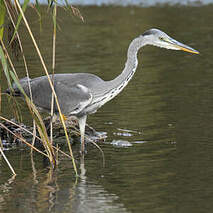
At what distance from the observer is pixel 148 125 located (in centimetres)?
917

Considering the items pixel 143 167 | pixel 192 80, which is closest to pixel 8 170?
pixel 143 167

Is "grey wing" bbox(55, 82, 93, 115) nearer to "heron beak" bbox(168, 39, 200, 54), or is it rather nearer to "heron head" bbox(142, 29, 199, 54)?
"heron head" bbox(142, 29, 199, 54)

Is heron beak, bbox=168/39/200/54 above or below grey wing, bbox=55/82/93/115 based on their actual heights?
above

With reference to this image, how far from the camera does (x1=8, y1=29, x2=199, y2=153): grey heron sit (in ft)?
25.8

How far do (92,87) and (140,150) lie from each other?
3.20ft

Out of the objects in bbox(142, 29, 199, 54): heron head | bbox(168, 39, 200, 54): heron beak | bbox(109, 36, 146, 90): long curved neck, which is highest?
bbox(142, 29, 199, 54): heron head

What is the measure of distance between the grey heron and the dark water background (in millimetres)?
629

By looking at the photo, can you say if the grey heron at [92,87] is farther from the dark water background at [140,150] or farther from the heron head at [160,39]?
the dark water background at [140,150]

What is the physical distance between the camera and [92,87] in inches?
312

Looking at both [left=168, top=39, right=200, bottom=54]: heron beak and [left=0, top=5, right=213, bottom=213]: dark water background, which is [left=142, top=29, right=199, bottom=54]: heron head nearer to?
[left=168, top=39, right=200, bottom=54]: heron beak

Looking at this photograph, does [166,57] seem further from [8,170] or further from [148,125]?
[8,170]

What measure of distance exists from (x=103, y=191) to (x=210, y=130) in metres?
2.60

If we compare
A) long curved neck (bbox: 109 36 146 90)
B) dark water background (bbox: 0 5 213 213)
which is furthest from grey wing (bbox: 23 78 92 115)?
dark water background (bbox: 0 5 213 213)

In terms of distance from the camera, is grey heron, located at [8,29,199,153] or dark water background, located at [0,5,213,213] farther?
grey heron, located at [8,29,199,153]
